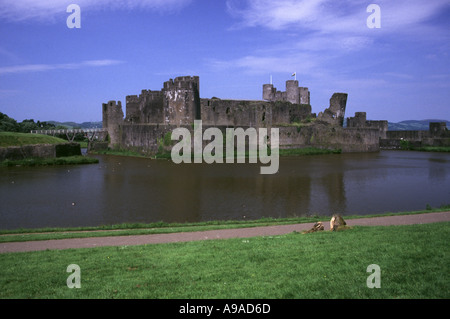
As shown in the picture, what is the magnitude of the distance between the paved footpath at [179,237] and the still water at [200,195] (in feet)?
6.81

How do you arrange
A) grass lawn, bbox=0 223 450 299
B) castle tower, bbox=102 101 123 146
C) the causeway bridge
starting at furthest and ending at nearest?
1. the causeway bridge
2. castle tower, bbox=102 101 123 146
3. grass lawn, bbox=0 223 450 299

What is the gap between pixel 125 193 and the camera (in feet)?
54.3

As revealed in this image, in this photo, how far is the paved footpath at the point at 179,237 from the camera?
27.6 ft

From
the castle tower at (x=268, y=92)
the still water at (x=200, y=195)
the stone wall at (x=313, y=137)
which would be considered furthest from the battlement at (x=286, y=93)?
the still water at (x=200, y=195)

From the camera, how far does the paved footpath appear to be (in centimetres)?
842

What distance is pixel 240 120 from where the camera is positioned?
4297 centimetres

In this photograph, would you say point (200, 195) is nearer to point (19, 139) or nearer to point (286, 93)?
point (19, 139)

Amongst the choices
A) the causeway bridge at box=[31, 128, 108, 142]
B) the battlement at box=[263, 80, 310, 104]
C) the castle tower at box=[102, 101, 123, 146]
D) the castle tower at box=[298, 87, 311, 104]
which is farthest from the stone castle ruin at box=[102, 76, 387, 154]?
the castle tower at box=[298, 87, 311, 104]

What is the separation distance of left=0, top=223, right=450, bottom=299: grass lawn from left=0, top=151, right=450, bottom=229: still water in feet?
14.4

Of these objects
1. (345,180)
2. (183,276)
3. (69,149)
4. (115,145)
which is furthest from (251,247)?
(115,145)

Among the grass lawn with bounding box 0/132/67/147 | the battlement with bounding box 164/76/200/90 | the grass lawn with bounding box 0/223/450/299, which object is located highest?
the battlement with bounding box 164/76/200/90

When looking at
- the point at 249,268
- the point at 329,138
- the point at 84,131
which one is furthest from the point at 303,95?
the point at 249,268

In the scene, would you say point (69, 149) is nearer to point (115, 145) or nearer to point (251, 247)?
point (115, 145)

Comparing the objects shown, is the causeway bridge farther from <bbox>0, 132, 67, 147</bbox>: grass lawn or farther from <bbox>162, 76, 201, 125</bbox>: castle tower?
<bbox>162, 76, 201, 125</bbox>: castle tower
